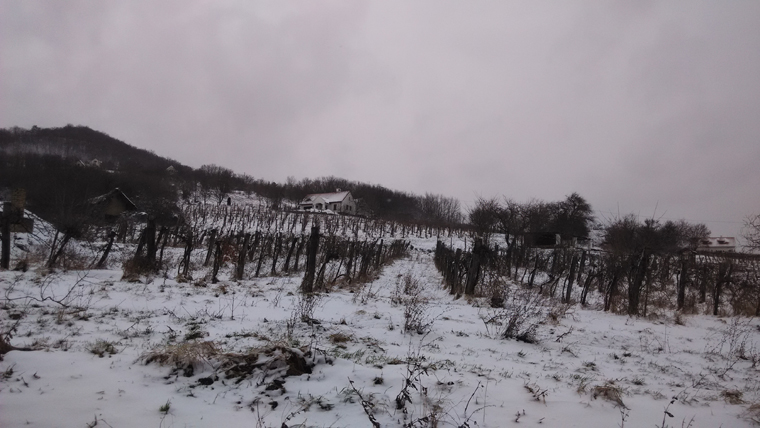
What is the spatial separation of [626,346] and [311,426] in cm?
647

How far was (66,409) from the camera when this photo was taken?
7.89ft

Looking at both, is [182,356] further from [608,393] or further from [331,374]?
[608,393]

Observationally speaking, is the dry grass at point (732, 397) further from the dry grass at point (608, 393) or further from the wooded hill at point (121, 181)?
the wooded hill at point (121, 181)

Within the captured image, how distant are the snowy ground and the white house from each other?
69.8m

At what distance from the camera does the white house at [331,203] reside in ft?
251

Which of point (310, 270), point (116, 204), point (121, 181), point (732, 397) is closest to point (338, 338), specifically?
point (732, 397)

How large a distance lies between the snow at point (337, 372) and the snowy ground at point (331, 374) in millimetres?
17

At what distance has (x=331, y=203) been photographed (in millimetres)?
77312

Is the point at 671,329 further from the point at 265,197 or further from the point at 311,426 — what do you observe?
the point at 265,197

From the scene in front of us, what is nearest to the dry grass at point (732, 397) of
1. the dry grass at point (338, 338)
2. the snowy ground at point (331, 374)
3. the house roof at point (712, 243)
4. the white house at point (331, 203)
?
the snowy ground at point (331, 374)

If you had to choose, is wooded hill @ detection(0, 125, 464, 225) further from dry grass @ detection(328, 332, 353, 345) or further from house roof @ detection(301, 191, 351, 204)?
dry grass @ detection(328, 332, 353, 345)

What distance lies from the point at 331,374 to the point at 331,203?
74.8m

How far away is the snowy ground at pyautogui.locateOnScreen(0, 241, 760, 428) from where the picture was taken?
8.64 ft

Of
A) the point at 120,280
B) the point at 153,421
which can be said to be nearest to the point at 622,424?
the point at 153,421
